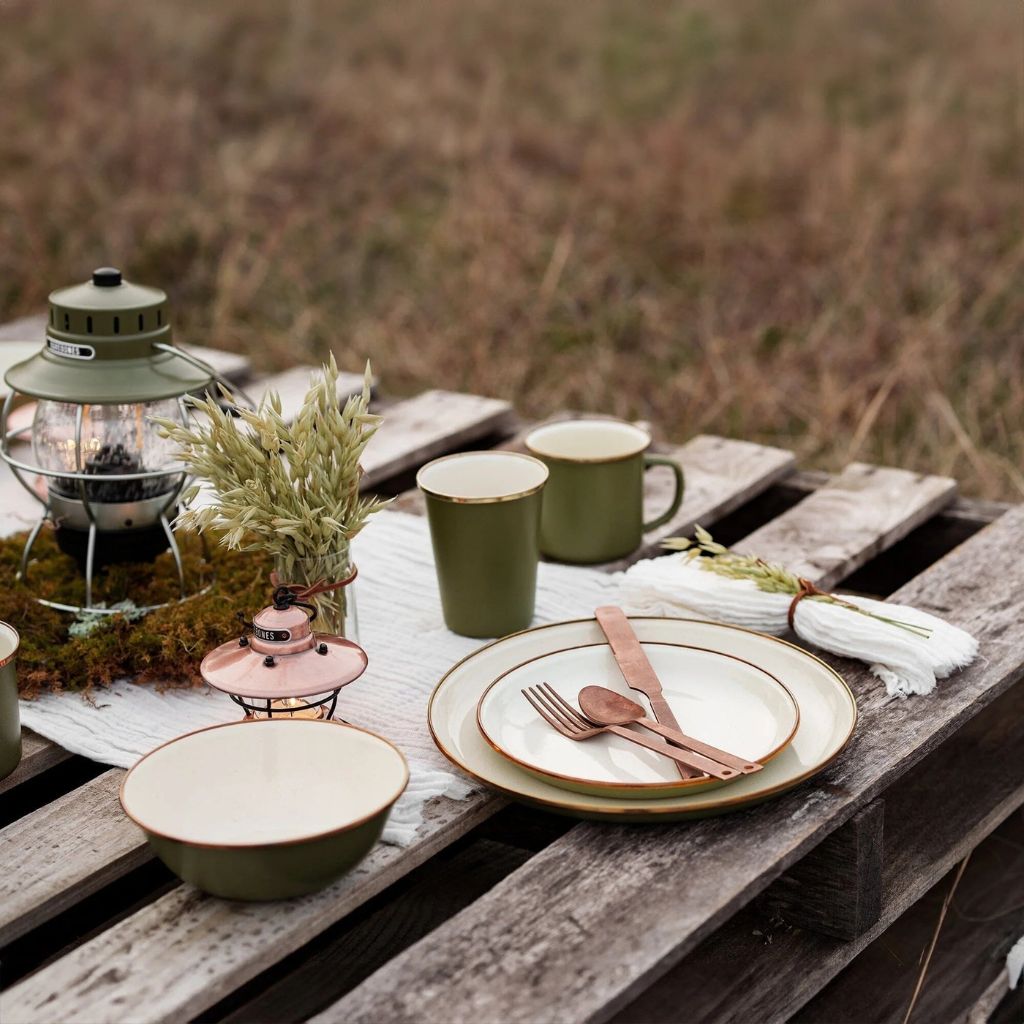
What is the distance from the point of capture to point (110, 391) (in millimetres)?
1426

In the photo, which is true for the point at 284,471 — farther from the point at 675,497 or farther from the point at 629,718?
the point at 675,497

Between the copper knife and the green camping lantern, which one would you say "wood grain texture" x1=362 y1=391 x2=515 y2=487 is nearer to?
the green camping lantern

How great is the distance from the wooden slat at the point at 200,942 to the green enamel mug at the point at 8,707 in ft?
0.59

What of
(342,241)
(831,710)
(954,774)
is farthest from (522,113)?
(831,710)

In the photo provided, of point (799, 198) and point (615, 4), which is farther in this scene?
point (615, 4)

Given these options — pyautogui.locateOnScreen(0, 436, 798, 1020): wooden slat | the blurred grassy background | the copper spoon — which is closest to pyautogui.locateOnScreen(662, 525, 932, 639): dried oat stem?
the copper spoon

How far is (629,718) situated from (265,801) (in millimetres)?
332

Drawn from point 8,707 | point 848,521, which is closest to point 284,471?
point 8,707

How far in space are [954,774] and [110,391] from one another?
111cm

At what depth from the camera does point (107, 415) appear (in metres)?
1.53

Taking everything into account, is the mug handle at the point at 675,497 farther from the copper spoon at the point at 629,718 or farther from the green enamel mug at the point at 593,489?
the copper spoon at the point at 629,718

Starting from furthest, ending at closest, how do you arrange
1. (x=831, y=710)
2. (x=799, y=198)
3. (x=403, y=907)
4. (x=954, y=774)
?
(x=799, y=198)
(x=954, y=774)
(x=403, y=907)
(x=831, y=710)

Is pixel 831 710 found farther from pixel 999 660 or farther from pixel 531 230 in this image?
pixel 531 230

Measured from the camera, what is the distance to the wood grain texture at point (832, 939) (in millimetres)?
1298
